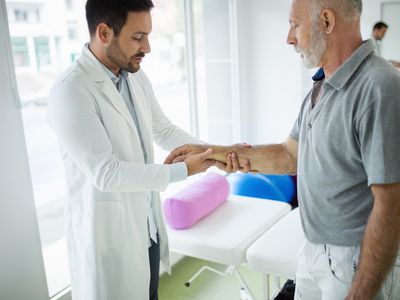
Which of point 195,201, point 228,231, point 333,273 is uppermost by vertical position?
point 333,273

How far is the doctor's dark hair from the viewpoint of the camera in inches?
58.7

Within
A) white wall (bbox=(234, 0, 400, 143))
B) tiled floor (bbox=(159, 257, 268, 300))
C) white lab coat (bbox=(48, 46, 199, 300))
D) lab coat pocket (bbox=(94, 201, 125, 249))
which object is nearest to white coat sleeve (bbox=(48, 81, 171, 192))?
white lab coat (bbox=(48, 46, 199, 300))

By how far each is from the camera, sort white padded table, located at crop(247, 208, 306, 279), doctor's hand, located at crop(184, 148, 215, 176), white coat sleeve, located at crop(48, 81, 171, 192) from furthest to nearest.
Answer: white padded table, located at crop(247, 208, 306, 279), doctor's hand, located at crop(184, 148, 215, 176), white coat sleeve, located at crop(48, 81, 171, 192)

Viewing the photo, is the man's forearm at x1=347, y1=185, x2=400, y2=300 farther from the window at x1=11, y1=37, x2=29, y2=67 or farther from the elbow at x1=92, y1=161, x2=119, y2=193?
the window at x1=11, y1=37, x2=29, y2=67

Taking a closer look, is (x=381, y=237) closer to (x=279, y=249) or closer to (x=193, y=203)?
(x=279, y=249)

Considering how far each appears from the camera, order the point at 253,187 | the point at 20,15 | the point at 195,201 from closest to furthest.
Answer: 1. the point at 20,15
2. the point at 195,201
3. the point at 253,187

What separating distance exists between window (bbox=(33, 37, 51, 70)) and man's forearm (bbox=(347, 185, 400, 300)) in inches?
71.8

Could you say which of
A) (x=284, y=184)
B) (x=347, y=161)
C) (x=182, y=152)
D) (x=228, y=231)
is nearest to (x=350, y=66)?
(x=347, y=161)

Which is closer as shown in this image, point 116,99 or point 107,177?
point 107,177

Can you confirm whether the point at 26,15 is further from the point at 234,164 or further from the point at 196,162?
the point at 234,164

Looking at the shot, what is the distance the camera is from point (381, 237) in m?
1.09

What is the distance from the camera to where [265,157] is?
A: 1.86 meters

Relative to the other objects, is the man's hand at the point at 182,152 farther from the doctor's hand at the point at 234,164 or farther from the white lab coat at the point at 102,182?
the white lab coat at the point at 102,182

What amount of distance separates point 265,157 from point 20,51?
131 centimetres
